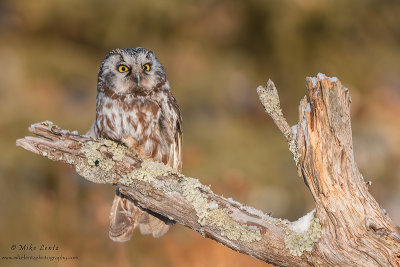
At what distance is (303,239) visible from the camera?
2635mm

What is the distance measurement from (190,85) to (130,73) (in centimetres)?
295

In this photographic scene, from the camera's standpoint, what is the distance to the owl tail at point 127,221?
3.64 metres

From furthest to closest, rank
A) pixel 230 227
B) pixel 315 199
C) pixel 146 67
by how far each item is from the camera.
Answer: pixel 146 67
pixel 230 227
pixel 315 199

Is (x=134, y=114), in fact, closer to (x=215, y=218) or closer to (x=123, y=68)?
(x=123, y=68)

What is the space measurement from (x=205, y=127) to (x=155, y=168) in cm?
366

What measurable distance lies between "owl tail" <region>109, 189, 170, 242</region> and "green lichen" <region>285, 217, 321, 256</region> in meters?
1.20

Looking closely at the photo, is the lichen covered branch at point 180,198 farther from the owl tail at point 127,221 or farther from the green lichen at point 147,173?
the owl tail at point 127,221

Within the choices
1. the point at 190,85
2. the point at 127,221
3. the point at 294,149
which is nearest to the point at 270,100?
the point at 294,149

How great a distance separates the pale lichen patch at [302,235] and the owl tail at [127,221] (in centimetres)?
120

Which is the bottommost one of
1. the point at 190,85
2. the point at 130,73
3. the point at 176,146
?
the point at 176,146

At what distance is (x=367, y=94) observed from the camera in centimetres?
689

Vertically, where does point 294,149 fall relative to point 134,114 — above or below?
below

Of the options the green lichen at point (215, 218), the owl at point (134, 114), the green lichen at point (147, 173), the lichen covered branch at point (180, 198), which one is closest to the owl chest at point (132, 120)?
the owl at point (134, 114)

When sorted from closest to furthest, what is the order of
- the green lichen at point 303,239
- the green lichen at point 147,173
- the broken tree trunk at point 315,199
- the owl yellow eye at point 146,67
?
the broken tree trunk at point 315,199
the green lichen at point 303,239
the green lichen at point 147,173
the owl yellow eye at point 146,67
